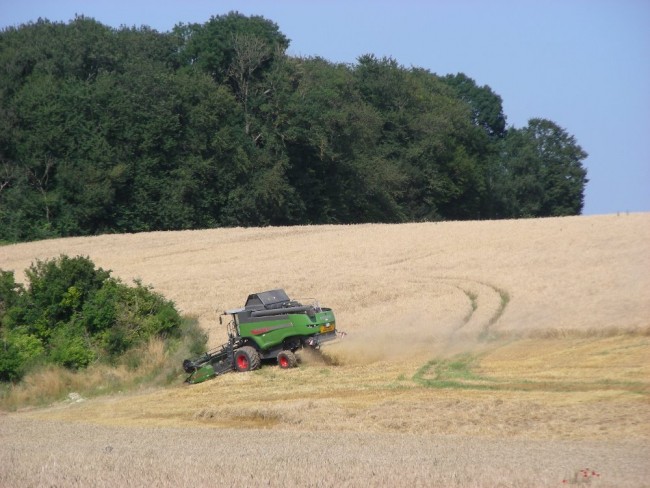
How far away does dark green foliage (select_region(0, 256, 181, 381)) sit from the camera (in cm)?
3122

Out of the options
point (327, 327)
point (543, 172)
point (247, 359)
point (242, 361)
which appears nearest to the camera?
point (327, 327)

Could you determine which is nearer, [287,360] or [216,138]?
[287,360]

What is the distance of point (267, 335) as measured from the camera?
2825 centimetres

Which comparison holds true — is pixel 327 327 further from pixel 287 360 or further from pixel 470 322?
pixel 470 322

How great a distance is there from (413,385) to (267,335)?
5.98 metres

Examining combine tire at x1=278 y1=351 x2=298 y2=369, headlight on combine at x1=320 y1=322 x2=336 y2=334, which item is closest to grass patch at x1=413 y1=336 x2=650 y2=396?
headlight on combine at x1=320 y1=322 x2=336 y2=334

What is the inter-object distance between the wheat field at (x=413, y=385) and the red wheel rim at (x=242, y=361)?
59 centimetres

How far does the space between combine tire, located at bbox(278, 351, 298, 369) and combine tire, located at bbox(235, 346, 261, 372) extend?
771 mm

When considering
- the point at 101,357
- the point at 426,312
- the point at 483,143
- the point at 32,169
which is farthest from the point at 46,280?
the point at 483,143

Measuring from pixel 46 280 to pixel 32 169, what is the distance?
39242mm

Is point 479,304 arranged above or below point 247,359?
above

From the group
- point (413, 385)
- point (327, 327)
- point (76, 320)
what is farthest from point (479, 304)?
point (76, 320)

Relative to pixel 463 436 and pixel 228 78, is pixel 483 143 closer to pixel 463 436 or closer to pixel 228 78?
pixel 228 78

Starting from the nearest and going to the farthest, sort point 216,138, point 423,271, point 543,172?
point 423,271
point 216,138
point 543,172
